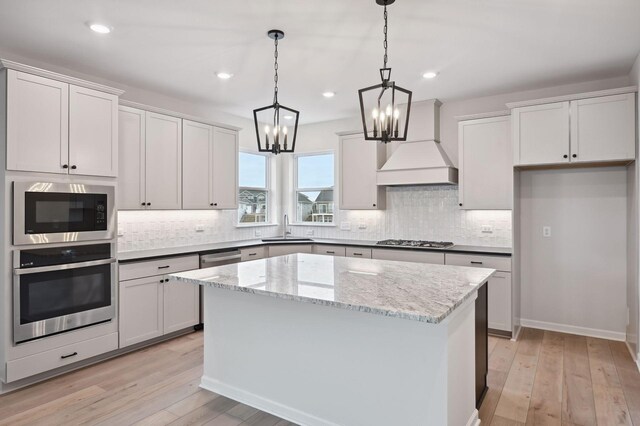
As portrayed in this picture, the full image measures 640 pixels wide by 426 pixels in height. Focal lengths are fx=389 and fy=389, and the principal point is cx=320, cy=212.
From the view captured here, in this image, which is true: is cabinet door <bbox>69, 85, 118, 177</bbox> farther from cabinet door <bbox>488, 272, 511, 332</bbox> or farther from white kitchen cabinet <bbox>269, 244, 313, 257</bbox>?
cabinet door <bbox>488, 272, 511, 332</bbox>

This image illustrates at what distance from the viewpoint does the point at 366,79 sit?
159 inches

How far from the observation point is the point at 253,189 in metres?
5.93

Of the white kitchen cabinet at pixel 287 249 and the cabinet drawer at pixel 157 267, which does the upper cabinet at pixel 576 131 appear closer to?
the white kitchen cabinet at pixel 287 249

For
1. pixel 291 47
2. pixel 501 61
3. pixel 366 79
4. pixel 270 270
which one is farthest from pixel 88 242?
pixel 501 61

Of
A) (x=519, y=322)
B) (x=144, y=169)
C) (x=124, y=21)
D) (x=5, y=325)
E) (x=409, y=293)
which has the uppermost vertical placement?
(x=124, y=21)

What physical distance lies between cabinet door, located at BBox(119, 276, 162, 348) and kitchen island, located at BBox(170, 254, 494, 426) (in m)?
1.15

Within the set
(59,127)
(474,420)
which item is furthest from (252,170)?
(474,420)

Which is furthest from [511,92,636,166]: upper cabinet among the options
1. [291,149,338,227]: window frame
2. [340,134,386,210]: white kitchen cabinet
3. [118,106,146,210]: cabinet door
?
[118,106,146,210]: cabinet door

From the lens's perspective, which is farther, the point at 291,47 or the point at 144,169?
the point at 144,169

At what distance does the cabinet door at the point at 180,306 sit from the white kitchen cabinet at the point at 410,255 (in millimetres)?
2153

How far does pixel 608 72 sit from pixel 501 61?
3.88ft

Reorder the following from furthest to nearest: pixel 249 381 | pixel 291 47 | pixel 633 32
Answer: pixel 291 47 → pixel 633 32 → pixel 249 381

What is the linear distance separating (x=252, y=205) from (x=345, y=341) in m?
3.95

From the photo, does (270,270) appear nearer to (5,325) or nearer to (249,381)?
(249,381)
